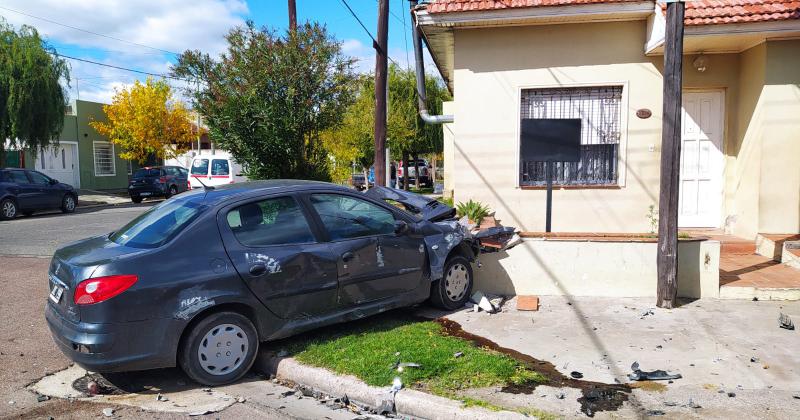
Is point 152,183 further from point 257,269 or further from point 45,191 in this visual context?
point 257,269

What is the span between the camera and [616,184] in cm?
936

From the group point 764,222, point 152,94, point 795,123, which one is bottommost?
point 764,222

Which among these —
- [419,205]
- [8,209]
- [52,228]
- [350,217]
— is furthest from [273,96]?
[8,209]

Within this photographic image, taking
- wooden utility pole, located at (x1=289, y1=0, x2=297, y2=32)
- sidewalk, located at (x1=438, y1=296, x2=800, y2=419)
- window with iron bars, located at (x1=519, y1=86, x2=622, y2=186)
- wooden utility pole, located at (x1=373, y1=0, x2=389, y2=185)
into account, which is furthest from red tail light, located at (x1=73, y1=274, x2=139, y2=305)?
wooden utility pole, located at (x1=289, y1=0, x2=297, y2=32)

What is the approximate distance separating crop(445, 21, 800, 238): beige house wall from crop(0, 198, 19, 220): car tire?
14748 mm

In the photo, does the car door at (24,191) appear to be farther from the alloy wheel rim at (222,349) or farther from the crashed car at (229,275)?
the alloy wheel rim at (222,349)

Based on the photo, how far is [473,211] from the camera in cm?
915

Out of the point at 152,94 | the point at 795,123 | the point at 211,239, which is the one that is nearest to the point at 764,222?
the point at 795,123

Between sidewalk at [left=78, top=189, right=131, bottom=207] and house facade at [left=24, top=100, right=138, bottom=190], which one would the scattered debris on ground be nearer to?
sidewalk at [left=78, top=189, right=131, bottom=207]

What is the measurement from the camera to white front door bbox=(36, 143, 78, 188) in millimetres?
27641

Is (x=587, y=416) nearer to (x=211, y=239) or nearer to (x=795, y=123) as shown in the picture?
(x=211, y=239)

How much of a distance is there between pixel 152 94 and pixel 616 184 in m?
26.2

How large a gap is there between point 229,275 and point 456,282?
276cm

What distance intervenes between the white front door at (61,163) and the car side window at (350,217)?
2651 centimetres
